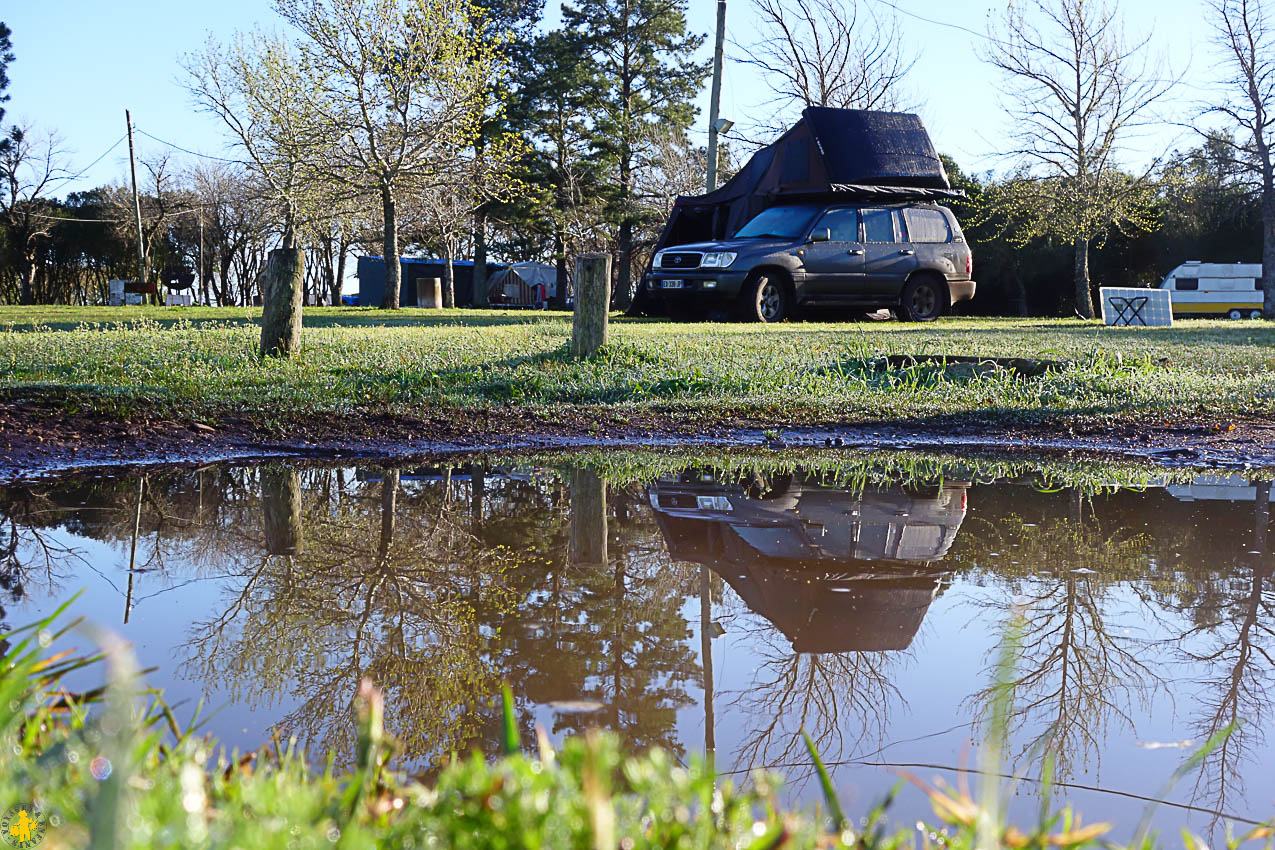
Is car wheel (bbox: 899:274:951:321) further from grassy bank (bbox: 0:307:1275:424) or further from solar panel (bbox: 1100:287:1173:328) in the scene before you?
grassy bank (bbox: 0:307:1275:424)

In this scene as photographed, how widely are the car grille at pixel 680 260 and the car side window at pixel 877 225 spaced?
286 centimetres

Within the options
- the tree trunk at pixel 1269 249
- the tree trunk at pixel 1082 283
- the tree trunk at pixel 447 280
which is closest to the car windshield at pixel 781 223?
the tree trunk at pixel 1082 283

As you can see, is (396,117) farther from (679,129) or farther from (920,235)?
(679,129)

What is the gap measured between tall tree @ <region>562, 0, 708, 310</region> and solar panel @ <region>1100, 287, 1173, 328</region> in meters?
21.7

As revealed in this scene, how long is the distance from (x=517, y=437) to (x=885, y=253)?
10.9 meters

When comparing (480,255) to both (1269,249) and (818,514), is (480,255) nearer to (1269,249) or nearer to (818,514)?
(1269,249)

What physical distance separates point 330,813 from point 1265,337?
15810mm

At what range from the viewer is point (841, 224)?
15945 millimetres

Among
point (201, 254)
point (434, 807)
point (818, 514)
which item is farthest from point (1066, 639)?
point (201, 254)

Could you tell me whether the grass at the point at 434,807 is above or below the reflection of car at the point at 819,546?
above

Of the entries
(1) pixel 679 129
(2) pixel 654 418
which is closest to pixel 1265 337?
(2) pixel 654 418

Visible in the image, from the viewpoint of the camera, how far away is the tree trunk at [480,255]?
40.9m

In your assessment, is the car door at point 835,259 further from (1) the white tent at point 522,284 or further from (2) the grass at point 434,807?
(1) the white tent at point 522,284

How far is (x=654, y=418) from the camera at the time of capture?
762 cm
